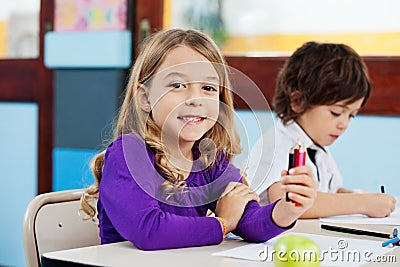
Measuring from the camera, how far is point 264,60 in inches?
113

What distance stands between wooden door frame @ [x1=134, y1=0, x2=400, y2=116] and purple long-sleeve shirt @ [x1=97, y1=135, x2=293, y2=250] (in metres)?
1.18

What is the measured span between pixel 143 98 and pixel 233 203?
27 centimetres

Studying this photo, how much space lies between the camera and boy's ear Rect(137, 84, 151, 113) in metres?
1.48

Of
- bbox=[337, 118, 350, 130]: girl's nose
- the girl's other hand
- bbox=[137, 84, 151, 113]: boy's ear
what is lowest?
bbox=[337, 118, 350, 130]: girl's nose

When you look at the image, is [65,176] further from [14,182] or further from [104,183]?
[104,183]

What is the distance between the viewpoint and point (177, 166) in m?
1.46

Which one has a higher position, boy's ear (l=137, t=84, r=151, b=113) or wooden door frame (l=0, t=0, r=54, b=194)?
boy's ear (l=137, t=84, r=151, b=113)

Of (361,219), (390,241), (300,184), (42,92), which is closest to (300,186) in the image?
(300,184)

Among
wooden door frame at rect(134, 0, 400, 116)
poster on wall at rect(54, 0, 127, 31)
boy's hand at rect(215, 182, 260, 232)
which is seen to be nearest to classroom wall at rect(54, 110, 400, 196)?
wooden door frame at rect(134, 0, 400, 116)

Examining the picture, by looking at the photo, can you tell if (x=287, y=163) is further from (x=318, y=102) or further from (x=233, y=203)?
(x=233, y=203)

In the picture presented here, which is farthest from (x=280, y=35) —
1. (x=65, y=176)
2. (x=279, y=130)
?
(x=65, y=176)

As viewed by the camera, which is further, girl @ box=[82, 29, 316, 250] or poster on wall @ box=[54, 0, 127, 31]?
poster on wall @ box=[54, 0, 127, 31]

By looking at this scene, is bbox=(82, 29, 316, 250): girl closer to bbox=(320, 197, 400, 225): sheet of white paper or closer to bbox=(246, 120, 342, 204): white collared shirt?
bbox=(246, 120, 342, 204): white collared shirt

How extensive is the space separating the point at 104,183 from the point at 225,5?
Result: 1.76 metres
